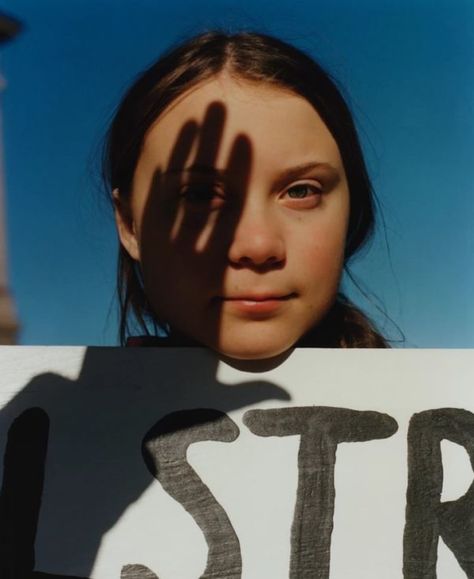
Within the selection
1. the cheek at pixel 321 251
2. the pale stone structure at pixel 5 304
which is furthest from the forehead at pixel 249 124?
the pale stone structure at pixel 5 304

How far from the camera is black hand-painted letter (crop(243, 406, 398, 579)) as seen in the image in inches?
48.3

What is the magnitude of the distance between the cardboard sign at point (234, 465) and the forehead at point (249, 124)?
329mm

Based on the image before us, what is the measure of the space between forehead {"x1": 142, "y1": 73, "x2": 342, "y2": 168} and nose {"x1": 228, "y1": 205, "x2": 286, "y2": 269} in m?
0.10

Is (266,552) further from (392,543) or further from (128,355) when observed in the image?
(128,355)

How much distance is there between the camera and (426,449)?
1276 mm

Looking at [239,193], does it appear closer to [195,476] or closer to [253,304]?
[253,304]

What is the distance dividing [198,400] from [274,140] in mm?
429

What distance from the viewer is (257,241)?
A: 1280 mm

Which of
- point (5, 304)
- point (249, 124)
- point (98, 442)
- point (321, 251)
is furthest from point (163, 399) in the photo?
point (5, 304)

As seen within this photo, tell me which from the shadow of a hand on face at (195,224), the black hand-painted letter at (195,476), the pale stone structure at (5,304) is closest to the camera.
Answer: the black hand-painted letter at (195,476)

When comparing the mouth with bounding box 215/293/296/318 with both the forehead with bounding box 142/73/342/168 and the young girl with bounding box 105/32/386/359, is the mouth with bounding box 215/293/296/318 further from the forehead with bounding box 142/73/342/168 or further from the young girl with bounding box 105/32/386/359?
the forehead with bounding box 142/73/342/168

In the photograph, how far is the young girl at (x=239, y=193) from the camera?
4.29 ft

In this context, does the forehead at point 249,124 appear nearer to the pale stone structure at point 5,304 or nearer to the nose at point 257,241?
the nose at point 257,241

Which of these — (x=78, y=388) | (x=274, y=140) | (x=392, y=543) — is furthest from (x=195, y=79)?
(x=392, y=543)
